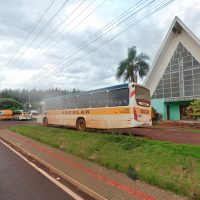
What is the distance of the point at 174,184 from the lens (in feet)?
22.3

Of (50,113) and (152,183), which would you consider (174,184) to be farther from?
(50,113)

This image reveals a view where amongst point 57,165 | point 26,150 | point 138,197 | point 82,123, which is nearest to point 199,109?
point 82,123

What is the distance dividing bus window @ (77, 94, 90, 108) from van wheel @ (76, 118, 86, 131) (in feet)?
3.28

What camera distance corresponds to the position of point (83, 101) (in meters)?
19.6

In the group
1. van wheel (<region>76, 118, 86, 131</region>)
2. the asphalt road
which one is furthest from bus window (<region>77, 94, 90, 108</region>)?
the asphalt road

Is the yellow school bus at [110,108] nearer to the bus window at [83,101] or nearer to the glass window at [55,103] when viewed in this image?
the bus window at [83,101]

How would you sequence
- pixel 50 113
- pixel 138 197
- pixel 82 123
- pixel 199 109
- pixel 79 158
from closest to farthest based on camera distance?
pixel 138 197, pixel 79 158, pixel 82 123, pixel 50 113, pixel 199 109

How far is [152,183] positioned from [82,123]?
12753 millimetres

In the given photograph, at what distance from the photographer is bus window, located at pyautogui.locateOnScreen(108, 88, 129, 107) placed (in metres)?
16.0

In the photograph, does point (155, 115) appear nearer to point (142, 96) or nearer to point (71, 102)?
point (71, 102)

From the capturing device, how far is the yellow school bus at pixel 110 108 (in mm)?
15789

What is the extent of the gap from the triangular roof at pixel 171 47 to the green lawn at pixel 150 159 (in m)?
24.9

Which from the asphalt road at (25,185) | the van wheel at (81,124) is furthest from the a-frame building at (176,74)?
the asphalt road at (25,185)

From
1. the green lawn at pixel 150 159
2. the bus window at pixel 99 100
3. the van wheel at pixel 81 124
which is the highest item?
the bus window at pixel 99 100
